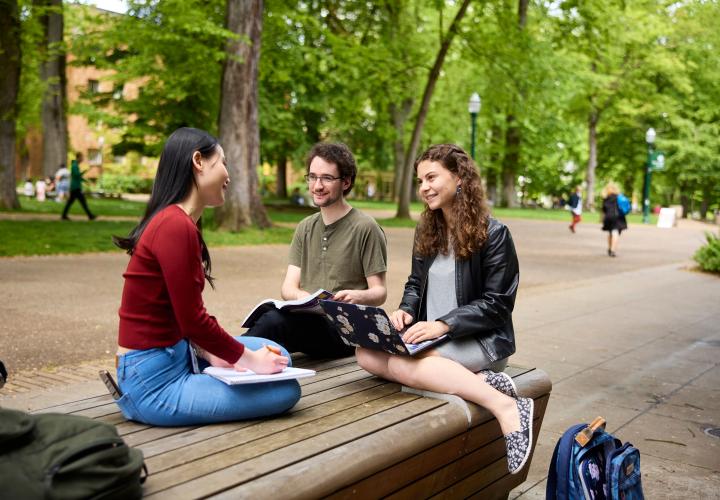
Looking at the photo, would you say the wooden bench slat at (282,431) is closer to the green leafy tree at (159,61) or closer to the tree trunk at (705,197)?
the green leafy tree at (159,61)

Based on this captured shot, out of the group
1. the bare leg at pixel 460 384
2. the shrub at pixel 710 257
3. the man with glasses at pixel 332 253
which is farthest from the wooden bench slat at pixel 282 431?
the shrub at pixel 710 257

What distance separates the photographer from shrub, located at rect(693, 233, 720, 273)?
620 inches

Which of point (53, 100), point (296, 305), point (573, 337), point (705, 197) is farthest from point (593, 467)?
point (705, 197)

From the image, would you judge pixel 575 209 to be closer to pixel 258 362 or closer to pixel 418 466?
pixel 418 466

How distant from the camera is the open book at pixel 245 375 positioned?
269 centimetres

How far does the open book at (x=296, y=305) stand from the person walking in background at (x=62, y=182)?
27.9 meters

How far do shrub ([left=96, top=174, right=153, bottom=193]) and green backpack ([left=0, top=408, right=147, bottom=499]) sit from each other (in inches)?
1835

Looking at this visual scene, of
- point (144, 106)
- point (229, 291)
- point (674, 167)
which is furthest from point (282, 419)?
point (674, 167)

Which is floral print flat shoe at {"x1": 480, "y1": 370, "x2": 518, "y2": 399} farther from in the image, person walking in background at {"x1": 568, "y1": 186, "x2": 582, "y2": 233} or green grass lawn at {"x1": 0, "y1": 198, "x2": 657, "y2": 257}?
person walking in background at {"x1": 568, "y1": 186, "x2": 582, "y2": 233}

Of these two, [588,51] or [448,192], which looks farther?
[588,51]

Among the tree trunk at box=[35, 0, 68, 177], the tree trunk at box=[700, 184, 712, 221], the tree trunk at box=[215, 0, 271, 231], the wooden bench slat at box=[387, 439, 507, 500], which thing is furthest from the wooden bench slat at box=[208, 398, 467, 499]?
the tree trunk at box=[700, 184, 712, 221]

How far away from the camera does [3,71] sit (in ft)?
58.1

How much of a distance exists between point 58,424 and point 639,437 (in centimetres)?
392

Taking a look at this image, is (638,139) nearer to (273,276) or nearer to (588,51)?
(588,51)
